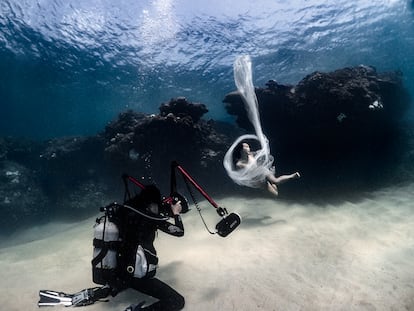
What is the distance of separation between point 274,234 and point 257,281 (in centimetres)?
259

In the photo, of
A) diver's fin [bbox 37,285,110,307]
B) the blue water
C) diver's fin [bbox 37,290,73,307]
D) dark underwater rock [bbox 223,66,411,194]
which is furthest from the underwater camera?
the blue water

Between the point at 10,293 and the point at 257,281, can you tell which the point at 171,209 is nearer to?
the point at 257,281

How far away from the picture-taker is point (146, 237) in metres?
4.10

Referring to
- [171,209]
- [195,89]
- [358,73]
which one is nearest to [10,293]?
[171,209]

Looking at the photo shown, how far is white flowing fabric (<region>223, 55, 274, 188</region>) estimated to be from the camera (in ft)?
27.5

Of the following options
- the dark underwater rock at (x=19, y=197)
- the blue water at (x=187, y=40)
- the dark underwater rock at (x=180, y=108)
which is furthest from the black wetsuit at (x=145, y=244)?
the blue water at (x=187, y=40)

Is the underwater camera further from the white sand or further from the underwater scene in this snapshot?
the white sand

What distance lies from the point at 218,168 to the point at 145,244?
9285 millimetres

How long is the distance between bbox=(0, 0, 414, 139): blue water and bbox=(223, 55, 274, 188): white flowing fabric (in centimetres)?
1214

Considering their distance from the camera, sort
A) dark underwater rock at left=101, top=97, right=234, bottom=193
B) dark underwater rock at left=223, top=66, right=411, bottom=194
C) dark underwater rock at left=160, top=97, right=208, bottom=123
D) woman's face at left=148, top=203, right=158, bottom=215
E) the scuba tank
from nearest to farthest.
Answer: the scuba tank → woman's face at left=148, top=203, right=158, bottom=215 → dark underwater rock at left=223, top=66, right=411, bottom=194 → dark underwater rock at left=101, top=97, right=234, bottom=193 → dark underwater rock at left=160, top=97, right=208, bottom=123

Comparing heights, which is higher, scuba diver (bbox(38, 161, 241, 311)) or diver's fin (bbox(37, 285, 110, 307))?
scuba diver (bbox(38, 161, 241, 311))

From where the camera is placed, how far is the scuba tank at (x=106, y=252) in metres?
3.84

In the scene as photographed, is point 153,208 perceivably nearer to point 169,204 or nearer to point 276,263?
point 169,204

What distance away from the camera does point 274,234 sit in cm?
772
